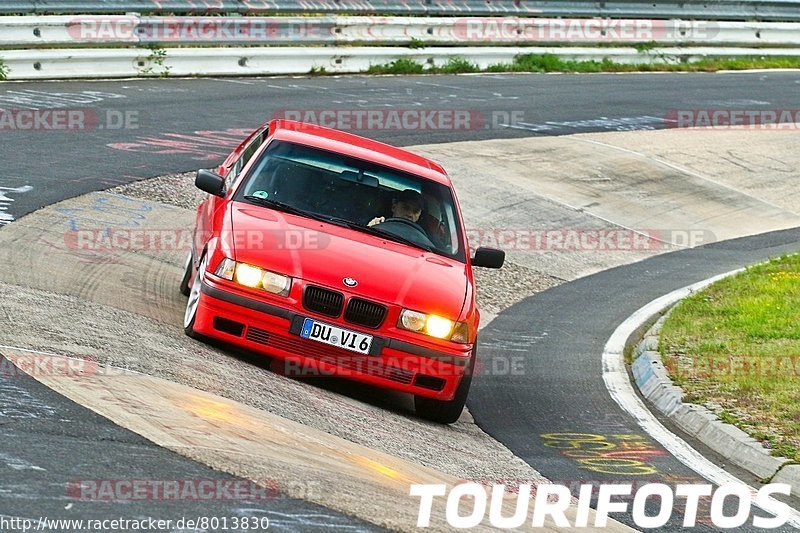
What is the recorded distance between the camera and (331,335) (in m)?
8.35

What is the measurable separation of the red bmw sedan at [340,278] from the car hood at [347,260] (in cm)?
1

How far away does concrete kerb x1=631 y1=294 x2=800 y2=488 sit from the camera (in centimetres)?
818

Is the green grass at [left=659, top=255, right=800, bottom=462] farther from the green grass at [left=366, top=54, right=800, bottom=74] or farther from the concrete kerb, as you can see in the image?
the green grass at [left=366, top=54, right=800, bottom=74]

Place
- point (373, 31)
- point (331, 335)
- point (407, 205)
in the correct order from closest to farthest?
point (331, 335) → point (407, 205) → point (373, 31)

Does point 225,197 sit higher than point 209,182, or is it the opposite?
point 209,182

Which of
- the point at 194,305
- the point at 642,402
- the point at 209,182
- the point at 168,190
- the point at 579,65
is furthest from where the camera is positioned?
the point at 579,65

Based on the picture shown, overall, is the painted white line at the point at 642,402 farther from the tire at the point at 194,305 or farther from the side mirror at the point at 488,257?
the tire at the point at 194,305

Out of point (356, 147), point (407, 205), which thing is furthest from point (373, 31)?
point (407, 205)

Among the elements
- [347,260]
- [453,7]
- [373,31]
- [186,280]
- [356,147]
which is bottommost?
[186,280]

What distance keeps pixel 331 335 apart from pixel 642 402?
3095 mm

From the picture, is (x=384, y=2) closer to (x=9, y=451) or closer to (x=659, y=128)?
(x=659, y=128)

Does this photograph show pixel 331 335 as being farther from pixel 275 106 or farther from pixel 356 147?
pixel 275 106

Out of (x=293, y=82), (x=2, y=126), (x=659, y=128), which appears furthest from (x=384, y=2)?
(x=2, y=126)

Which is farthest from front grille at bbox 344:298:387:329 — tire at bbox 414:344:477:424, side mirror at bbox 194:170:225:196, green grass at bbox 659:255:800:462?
green grass at bbox 659:255:800:462
